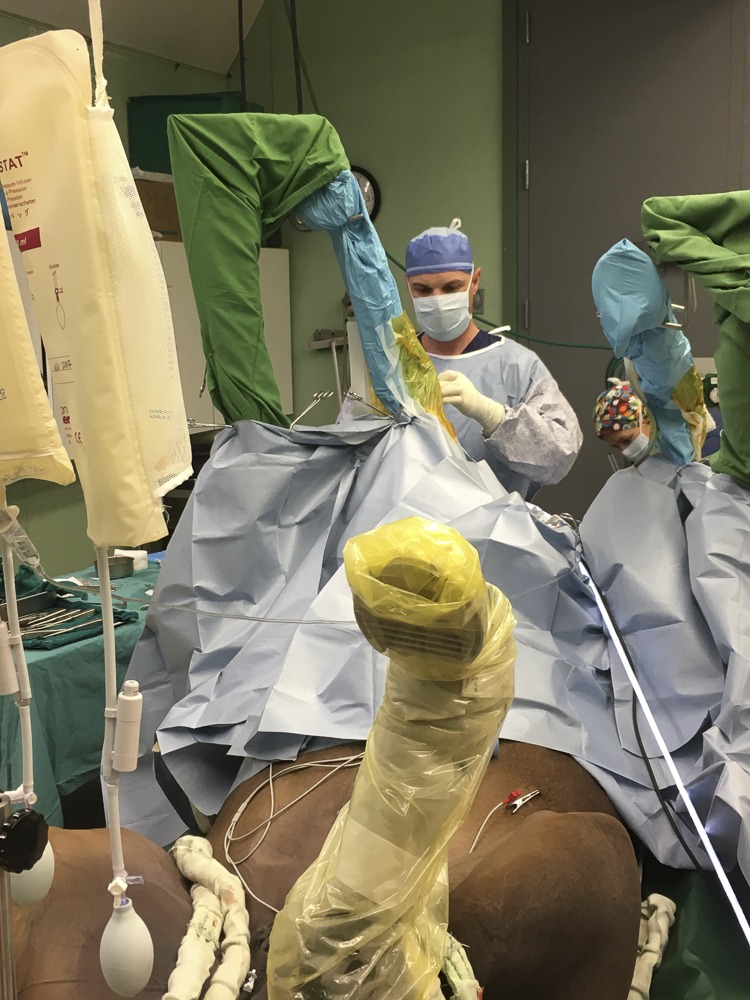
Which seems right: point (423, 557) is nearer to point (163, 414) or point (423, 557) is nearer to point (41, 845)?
point (163, 414)

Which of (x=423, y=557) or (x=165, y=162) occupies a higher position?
(x=165, y=162)

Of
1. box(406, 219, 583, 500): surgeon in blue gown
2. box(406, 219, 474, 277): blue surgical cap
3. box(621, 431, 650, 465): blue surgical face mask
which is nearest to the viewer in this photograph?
box(621, 431, 650, 465): blue surgical face mask

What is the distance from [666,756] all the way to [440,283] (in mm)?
1522

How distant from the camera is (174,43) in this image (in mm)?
4039

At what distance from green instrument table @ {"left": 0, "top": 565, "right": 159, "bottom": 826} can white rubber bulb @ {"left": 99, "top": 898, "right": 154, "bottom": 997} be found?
0.94 metres

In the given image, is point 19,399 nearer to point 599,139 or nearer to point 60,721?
point 60,721

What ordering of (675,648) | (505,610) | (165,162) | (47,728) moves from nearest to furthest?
(505,610) < (675,648) < (47,728) < (165,162)

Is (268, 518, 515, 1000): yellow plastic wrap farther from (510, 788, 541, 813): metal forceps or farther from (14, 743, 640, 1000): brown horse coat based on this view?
(510, 788, 541, 813): metal forceps

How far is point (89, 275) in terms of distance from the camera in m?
0.71

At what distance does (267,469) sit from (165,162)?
112 inches

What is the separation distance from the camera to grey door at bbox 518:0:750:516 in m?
3.17

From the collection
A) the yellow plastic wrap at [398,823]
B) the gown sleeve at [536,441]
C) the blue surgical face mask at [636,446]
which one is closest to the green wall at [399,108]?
the gown sleeve at [536,441]

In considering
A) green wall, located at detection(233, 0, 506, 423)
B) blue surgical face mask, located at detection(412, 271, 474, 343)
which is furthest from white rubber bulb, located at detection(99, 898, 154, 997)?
green wall, located at detection(233, 0, 506, 423)

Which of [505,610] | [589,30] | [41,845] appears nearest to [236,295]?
[505,610]
